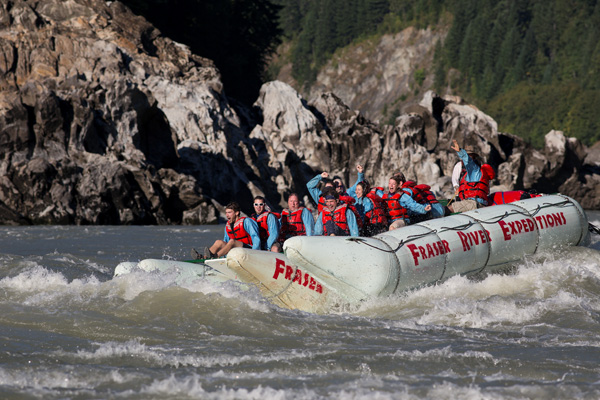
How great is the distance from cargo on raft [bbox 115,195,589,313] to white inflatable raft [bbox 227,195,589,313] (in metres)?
0.01

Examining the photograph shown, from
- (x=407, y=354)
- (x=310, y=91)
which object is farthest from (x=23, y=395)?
(x=310, y=91)

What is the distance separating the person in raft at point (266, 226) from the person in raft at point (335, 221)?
551 mm

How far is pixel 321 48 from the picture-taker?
116750 mm

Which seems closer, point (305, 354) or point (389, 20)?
point (305, 354)

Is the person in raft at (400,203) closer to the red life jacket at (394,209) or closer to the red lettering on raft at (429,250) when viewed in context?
the red life jacket at (394,209)

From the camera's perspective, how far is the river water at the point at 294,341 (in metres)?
4.94

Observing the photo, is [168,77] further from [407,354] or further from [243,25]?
[407,354]

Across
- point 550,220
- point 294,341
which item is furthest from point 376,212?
point 294,341

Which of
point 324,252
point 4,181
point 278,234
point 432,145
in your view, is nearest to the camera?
point 324,252

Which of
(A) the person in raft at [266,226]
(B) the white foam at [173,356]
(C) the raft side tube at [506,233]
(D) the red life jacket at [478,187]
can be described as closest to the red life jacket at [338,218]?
(A) the person in raft at [266,226]

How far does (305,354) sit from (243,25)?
37.2 meters

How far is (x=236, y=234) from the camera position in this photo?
28.2 feet

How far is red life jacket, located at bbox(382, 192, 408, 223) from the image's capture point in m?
9.50

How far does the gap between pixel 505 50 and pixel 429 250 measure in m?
93.6
